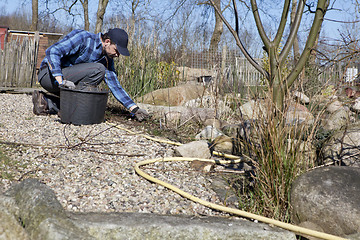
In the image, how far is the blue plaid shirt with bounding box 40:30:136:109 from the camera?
3676 millimetres

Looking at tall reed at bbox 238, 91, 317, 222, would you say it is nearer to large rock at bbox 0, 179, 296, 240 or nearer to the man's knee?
large rock at bbox 0, 179, 296, 240

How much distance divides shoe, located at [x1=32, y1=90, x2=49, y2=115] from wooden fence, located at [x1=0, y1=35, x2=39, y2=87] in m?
5.51

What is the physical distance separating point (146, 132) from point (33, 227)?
94.1 inches

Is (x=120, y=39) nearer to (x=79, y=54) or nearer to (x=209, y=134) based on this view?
(x=79, y=54)

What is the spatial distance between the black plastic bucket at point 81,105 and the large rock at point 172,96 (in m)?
1.43

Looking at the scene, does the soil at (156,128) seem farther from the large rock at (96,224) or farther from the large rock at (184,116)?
the large rock at (96,224)

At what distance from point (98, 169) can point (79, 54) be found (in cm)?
205

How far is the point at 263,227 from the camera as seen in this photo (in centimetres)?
176

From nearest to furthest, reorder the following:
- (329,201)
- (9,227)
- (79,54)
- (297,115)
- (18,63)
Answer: (9,227) < (329,201) < (297,115) < (79,54) < (18,63)

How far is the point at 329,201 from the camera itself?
6.03ft

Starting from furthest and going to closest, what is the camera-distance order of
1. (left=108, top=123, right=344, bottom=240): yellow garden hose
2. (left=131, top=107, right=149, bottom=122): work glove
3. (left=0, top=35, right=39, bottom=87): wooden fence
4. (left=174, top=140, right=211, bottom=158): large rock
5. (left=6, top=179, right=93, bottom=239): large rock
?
(left=0, top=35, right=39, bottom=87): wooden fence, (left=131, top=107, right=149, bottom=122): work glove, (left=174, top=140, right=211, bottom=158): large rock, (left=108, top=123, right=344, bottom=240): yellow garden hose, (left=6, top=179, right=93, bottom=239): large rock

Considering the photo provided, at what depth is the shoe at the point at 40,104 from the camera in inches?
164

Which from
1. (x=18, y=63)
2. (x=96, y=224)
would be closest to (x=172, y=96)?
(x=96, y=224)

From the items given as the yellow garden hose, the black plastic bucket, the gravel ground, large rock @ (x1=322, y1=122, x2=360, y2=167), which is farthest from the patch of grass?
the black plastic bucket
